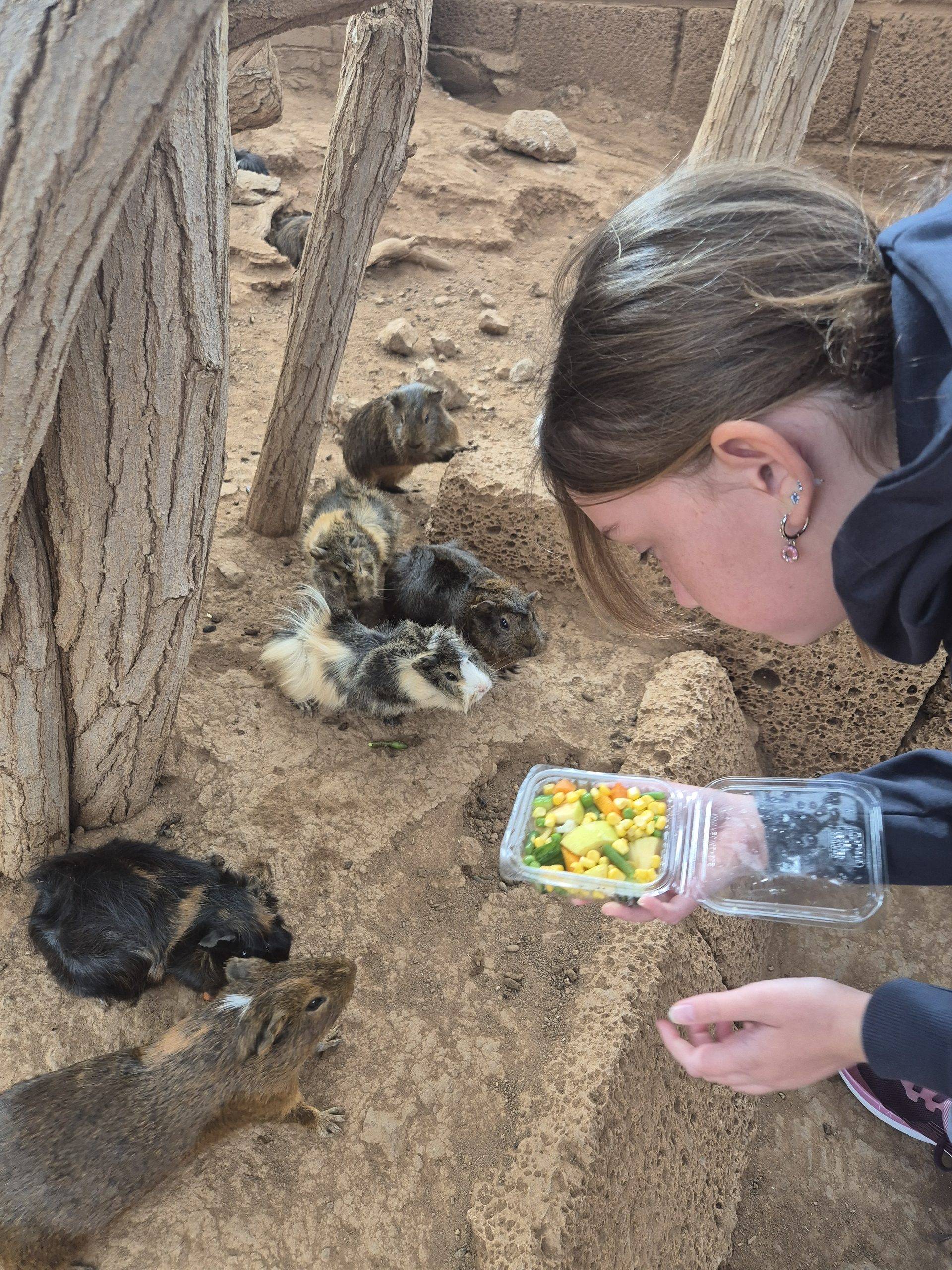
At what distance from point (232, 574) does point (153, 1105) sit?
216cm

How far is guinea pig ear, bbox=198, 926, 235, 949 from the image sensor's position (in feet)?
7.75

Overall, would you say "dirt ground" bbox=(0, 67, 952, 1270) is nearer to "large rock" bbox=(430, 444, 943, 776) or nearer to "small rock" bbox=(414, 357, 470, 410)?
"large rock" bbox=(430, 444, 943, 776)

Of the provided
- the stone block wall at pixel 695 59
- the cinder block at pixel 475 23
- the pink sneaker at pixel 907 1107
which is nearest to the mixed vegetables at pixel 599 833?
the pink sneaker at pixel 907 1107

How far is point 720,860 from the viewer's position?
2.00 meters

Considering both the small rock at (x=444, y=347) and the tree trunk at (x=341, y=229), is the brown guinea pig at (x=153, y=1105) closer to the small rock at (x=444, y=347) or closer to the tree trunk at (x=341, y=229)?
the tree trunk at (x=341, y=229)

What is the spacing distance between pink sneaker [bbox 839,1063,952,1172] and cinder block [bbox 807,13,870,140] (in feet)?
25.7

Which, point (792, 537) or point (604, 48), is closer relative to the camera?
point (792, 537)

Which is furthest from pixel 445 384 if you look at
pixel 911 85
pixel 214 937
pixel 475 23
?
pixel 475 23

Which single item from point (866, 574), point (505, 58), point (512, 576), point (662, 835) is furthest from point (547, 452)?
point (505, 58)

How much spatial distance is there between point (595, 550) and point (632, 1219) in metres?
1.62

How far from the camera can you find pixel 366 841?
2.87m

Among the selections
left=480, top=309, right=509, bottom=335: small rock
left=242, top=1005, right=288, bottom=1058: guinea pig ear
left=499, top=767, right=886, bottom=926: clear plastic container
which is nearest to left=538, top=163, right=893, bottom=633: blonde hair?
left=499, top=767, right=886, bottom=926: clear plastic container

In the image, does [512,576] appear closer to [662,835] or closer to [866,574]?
[662,835]

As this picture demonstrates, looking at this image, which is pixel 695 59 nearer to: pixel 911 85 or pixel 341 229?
pixel 911 85
